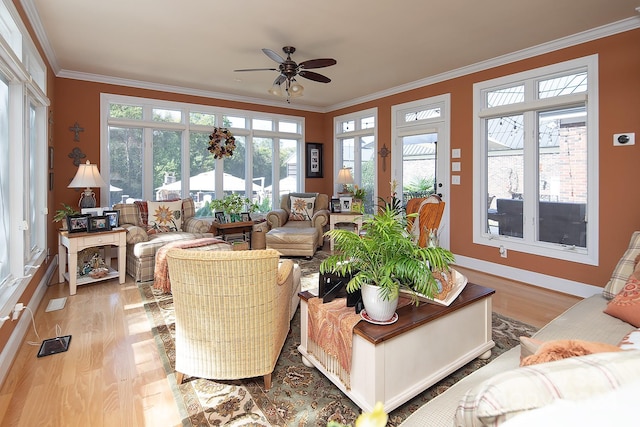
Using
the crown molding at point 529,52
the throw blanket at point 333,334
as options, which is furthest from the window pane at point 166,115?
the throw blanket at point 333,334

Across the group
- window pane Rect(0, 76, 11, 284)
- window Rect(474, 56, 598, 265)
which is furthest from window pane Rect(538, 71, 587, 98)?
window pane Rect(0, 76, 11, 284)

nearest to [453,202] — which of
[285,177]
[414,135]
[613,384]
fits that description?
[414,135]

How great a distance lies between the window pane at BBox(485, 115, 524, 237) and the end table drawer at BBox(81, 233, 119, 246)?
15.5 ft

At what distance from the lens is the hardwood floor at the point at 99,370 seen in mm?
1782

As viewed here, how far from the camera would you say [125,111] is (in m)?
5.13

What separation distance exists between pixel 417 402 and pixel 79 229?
12.5ft

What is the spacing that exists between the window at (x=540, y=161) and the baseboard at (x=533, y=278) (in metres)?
0.27

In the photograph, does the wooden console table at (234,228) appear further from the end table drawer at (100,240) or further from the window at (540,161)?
the window at (540,161)

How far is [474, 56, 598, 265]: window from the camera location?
11.6 feet

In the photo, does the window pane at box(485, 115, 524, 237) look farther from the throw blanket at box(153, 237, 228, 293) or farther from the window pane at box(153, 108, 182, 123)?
the window pane at box(153, 108, 182, 123)

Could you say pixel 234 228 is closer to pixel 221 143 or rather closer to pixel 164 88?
pixel 221 143

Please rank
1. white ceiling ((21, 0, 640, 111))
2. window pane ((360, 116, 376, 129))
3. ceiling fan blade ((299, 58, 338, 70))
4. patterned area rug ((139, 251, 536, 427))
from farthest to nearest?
window pane ((360, 116, 376, 129)) < ceiling fan blade ((299, 58, 338, 70)) < white ceiling ((21, 0, 640, 111)) < patterned area rug ((139, 251, 536, 427))

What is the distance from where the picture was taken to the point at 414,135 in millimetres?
5391

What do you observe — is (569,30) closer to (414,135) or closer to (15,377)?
(414,135)
